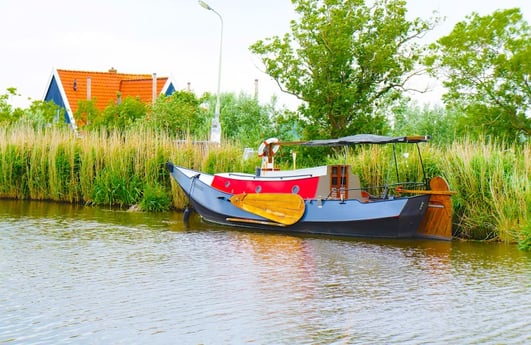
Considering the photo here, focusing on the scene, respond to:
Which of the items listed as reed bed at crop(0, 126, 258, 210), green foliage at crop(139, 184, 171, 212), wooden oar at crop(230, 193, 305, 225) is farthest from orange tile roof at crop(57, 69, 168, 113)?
wooden oar at crop(230, 193, 305, 225)

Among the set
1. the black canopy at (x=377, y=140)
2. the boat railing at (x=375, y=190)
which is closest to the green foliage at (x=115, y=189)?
the black canopy at (x=377, y=140)

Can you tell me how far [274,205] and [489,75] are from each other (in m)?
19.0

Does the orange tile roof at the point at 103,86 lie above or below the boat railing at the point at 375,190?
above

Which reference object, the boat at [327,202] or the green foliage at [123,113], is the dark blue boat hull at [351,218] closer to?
the boat at [327,202]

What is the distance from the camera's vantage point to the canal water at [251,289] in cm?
969

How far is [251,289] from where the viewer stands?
1227 cm

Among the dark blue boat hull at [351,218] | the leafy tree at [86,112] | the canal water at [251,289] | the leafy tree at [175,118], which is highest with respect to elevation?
the leafy tree at [86,112]

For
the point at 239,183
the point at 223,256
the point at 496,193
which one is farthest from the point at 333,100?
the point at 223,256

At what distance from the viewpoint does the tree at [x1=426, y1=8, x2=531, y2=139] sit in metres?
35.5

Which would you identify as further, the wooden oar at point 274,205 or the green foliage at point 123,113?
the green foliage at point 123,113

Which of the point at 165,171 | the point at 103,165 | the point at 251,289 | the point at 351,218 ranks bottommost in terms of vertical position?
the point at 251,289

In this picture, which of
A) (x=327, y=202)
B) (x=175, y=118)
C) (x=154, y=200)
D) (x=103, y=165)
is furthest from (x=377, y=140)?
(x=175, y=118)

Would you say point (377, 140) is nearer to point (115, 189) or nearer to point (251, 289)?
point (251, 289)

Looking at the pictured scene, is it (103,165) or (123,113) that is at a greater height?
(123,113)
